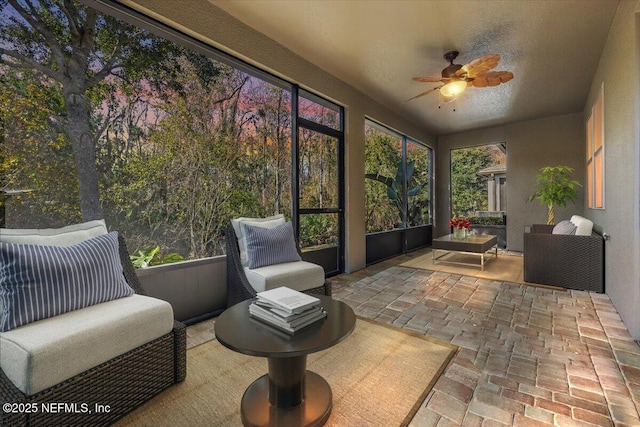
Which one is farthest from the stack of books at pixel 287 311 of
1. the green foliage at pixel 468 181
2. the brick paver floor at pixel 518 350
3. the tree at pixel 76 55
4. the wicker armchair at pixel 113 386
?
the green foliage at pixel 468 181

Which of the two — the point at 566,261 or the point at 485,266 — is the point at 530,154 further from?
the point at 566,261

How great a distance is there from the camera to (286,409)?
1.49m

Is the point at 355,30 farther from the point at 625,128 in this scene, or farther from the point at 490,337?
the point at 490,337

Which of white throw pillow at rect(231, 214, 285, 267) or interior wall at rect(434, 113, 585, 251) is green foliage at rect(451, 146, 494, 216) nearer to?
interior wall at rect(434, 113, 585, 251)

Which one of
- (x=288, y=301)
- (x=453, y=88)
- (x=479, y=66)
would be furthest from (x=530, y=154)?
(x=288, y=301)

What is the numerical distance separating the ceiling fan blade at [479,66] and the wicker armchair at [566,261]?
242 cm

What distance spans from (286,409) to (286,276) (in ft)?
4.00

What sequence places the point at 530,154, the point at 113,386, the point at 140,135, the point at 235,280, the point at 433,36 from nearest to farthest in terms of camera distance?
1. the point at 113,386
2. the point at 140,135
3. the point at 235,280
4. the point at 433,36
5. the point at 530,154

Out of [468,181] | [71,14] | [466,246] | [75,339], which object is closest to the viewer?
[75,339]

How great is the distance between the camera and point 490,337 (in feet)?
7.96

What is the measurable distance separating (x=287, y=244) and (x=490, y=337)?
2027 mm

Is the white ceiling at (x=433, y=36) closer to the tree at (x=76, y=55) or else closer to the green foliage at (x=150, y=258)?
the tree at (x=76, y=55)

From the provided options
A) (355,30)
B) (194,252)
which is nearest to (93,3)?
(194,252)

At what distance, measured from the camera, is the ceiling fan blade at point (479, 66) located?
2.98 metres
